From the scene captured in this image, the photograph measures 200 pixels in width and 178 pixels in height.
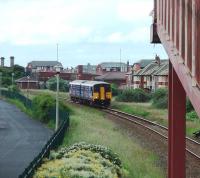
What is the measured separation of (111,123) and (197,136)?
7956mm

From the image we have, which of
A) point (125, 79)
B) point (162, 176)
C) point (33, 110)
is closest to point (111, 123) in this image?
point (33, 110)

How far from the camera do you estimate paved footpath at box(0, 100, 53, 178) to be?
814 inches

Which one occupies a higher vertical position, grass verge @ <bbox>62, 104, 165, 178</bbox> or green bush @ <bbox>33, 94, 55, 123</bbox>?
green bush @ <bbox>33, 94, 55, 123</bbox>

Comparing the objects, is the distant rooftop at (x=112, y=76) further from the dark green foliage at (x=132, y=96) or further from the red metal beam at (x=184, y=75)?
the red metal beam at (x=184, y=75)

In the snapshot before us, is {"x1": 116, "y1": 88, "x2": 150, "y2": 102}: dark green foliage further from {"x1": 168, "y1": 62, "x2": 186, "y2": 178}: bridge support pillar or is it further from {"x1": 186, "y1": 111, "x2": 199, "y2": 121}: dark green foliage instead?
{"x1": 168, "y1": 62, "x2": 186, "y2": 178}: bridge support pillar

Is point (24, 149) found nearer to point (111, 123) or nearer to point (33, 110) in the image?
point (111, 123)

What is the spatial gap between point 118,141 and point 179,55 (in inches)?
703

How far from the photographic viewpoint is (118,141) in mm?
24516

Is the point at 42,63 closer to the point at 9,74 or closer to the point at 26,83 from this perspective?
the point at 9,74

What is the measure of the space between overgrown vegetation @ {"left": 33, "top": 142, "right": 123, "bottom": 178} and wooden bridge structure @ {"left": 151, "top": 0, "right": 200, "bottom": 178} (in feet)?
12.6

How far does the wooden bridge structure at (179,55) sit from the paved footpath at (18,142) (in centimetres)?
1023

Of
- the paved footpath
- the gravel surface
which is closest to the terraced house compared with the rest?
the paved footpath

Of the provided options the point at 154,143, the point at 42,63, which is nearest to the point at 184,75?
the point at 154,143

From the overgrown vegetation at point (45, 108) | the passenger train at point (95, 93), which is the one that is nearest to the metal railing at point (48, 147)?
the overgrown vegetation at point (45, 108)
